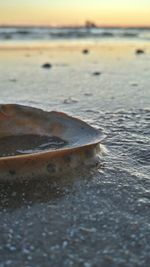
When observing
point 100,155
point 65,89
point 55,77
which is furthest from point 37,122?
point 55,77

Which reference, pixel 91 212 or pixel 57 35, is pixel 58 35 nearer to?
pixel 57 35

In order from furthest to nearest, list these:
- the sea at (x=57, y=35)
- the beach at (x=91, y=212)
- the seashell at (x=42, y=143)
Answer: the sea at (x=57, y=35), the seashell at (x=42, y=143), the beach at (x=91, y=212)

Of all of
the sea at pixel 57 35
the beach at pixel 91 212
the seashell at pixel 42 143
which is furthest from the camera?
the sea at pixel 57 35

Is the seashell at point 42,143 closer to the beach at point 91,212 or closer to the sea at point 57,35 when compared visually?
the beach at point 91,212

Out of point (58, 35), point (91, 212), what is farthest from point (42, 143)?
point (58, 35)

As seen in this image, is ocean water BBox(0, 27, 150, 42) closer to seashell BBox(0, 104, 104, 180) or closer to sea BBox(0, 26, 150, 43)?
sea BBox(0, 26, 150, 43)

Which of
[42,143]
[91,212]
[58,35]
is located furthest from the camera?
[58,35]

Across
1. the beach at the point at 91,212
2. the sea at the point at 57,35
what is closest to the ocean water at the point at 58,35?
the sea at the point at 57,35

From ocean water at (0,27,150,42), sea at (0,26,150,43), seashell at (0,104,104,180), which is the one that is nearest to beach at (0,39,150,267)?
seashell at (0,104,104,180)
